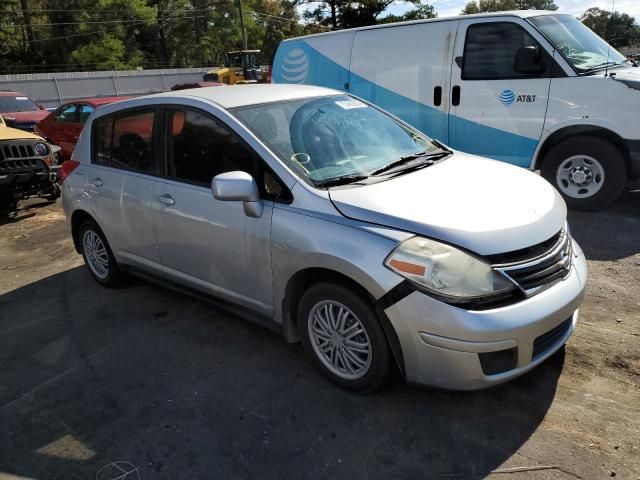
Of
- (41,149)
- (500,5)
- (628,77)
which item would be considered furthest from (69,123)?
(500,5)

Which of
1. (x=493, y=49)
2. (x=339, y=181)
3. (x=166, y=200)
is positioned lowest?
(x=166, y=200)

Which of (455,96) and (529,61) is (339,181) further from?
(455,96)

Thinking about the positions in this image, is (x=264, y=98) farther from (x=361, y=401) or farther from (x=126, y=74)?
(x=126, y=74)

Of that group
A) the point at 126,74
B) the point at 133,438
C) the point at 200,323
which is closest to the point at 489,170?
the point at 200,323

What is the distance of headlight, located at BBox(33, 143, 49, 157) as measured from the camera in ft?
25.3

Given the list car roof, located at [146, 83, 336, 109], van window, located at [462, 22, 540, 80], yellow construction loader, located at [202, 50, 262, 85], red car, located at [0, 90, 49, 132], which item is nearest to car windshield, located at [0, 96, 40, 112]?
red car, located at [0, 90, 49, 132]

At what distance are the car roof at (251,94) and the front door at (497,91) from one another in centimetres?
289

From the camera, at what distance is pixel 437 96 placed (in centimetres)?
660

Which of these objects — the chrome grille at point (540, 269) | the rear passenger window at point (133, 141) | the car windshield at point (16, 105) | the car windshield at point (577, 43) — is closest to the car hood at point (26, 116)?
the car windshield at point (16, 105)

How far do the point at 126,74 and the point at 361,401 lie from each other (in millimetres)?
35904

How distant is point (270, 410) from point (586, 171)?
15.3ft

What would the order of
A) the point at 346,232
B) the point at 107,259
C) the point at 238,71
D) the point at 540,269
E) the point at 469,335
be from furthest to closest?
the point at 238,71, the point at 107,259, the point at 346,232, the point at 540,269, the point at 469,335

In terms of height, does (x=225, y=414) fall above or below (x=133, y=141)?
below

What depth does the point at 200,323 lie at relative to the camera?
4105 millimetres
